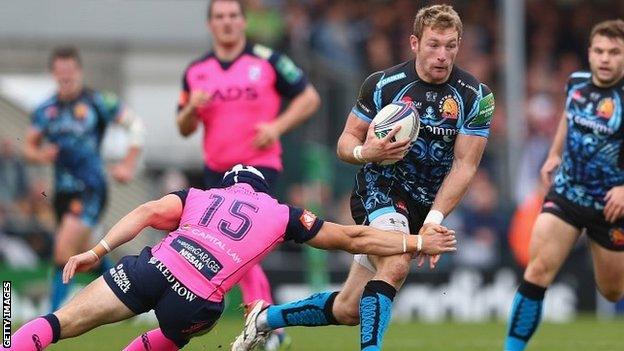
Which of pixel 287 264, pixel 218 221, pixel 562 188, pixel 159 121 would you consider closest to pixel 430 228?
pixel 218 221

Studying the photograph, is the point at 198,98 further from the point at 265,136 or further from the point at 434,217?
the point at 434,217

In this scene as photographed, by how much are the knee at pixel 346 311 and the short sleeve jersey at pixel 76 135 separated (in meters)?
5.53

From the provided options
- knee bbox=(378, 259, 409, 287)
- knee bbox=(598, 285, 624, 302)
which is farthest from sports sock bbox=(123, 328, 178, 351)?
knee bbox=(598, 285, 624, 302)

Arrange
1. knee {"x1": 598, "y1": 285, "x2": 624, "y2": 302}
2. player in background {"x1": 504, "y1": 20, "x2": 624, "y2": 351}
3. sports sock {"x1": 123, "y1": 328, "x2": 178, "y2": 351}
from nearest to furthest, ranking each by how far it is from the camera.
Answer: sports sock {"x1": 123, "y1": 328, "x2": 178, "y2": 351}, player in background {"x1": 504, "y1": 20, "x2": 624, "y2": 351}, knee {"x1": 598, "y1": 285, "x2": 624, "y2": 302}

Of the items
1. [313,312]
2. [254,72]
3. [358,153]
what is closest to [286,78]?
[254,72]

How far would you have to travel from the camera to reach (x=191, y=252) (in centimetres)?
803

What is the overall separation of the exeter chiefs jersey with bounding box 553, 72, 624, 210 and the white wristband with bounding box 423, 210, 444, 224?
6.37 feet

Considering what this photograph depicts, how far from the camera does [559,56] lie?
22984 mm

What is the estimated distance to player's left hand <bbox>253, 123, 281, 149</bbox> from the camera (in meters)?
11.6

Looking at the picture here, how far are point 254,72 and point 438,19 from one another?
11.7 ft

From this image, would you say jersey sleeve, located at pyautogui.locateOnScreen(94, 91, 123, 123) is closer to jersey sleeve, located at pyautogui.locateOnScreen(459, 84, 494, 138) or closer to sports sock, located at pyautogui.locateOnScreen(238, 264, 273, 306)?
sports sock, located at pyautogui.locateOnScreen(238, 264, 273, 306)

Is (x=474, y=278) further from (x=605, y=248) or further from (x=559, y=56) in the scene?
(x=605, y=248)

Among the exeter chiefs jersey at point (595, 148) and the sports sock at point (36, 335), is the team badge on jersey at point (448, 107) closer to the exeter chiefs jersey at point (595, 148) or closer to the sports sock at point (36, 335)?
the exeter chiefs jersey at point (595, 148)

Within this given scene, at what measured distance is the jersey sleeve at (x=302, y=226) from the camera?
325 inches
